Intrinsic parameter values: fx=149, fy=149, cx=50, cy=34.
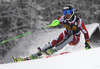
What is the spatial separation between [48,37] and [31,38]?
1124mm

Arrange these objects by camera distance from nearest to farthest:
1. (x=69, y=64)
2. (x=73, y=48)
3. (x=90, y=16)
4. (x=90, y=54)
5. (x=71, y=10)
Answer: (x=69, y=64)
(x=90, y=54)
(x=71, y=10)
(x=73, y=48)
(x=90, y=16)

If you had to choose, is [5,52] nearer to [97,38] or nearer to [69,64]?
[97,38]

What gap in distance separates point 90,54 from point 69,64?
0.60 m

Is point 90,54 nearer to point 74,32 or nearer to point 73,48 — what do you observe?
point 74,32

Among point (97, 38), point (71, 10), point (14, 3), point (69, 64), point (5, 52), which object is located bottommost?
point (5, 52)

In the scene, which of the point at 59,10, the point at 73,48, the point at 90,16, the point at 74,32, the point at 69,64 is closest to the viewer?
the point at 69,64

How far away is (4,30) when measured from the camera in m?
9.51

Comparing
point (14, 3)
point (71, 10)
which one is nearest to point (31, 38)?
point (14, 3)

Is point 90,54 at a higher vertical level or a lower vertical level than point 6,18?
lower

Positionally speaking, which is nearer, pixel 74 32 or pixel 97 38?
pixel 74 32

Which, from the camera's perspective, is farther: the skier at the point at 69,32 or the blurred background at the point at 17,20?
the blurred background at the point at 17,20

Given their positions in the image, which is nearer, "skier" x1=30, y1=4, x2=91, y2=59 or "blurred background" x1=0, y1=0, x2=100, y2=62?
"skier" x1=30, y1=4, x2=91, y2=59

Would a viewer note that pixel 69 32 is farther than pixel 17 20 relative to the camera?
No

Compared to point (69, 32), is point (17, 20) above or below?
above
